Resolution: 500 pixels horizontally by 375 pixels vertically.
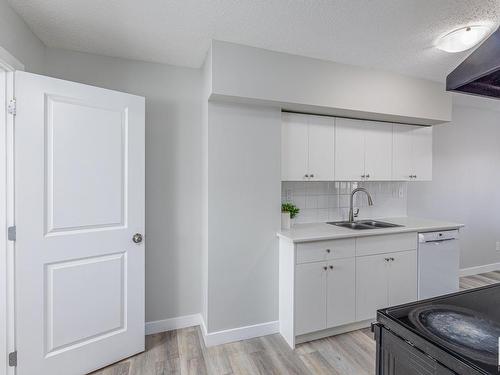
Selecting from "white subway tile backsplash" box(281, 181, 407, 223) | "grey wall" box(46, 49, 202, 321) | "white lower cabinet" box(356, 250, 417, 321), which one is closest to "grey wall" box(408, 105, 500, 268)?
"white subway tile backsplash" box(281, 181, 407, 223)

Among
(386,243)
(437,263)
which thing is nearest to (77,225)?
(386,243)

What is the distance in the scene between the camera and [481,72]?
2.82 feet

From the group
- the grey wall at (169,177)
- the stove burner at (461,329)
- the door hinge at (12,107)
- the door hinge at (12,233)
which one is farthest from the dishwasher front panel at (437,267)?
the door hinge at (12,107)

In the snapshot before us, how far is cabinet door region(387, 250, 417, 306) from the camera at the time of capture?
2.46m

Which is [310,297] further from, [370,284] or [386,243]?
[386,243]

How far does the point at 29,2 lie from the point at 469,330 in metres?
2.67

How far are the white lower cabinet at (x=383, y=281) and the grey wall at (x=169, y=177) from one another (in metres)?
1.52

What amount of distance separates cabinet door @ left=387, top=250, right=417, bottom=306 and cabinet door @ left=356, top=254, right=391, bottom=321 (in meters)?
0.07

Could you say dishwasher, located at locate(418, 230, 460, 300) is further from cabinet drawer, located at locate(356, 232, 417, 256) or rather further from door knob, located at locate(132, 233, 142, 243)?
door knob, located at locate(132, 233, 142, 243)

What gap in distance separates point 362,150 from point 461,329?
214 cm

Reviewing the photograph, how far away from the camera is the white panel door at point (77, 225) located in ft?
5.35

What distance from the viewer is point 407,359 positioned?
2.44ft

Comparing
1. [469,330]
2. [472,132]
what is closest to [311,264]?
[469,330]

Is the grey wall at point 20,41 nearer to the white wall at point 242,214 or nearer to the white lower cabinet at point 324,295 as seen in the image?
the white wall at point 242,214
